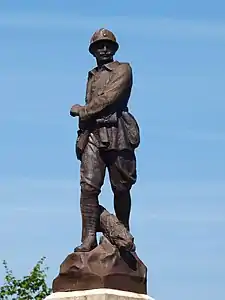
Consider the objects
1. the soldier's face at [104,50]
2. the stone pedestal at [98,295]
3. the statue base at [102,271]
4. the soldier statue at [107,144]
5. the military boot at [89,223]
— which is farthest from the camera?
the soldier's face at [104,50]

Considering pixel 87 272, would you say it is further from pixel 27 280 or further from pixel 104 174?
pixel 27 280

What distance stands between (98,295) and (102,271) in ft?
1.20

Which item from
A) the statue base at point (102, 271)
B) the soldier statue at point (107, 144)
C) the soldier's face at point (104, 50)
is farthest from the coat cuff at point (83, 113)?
the statue base at point (102, 271)

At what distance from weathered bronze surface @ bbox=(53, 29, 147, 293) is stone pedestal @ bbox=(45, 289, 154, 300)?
117 mm

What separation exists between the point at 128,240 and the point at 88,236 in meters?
0.63

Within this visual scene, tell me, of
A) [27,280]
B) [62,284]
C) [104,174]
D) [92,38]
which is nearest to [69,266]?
[62,284]

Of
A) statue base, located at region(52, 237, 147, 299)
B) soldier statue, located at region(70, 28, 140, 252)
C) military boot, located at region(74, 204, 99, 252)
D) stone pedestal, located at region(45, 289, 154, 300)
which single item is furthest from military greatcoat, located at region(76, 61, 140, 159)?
stone pedestal, located at region(45, 289, 154, 300)

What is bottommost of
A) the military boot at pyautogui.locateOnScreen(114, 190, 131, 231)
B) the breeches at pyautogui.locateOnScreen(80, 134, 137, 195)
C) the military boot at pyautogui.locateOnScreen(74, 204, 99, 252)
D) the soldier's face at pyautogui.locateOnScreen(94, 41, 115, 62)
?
the military boot at pyautogui.locateOnScreen(74, 204, 99, 252)

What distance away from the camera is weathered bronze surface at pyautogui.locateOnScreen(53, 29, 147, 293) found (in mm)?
15531

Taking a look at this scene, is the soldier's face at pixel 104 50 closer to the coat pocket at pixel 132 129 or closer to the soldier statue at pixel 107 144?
the soldier statue at pixel 107 144

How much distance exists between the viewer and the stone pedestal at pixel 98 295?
49.2 feet

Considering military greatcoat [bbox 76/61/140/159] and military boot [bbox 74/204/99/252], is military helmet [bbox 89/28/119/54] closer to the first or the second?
military greatcoat [bbox 76/61/140/159]

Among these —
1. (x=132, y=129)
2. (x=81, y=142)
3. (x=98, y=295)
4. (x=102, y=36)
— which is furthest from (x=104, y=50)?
(x=98, y=295)

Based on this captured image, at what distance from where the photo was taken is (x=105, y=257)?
15.4m
